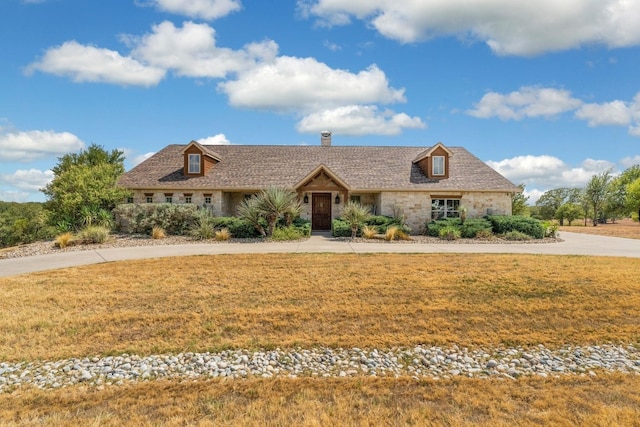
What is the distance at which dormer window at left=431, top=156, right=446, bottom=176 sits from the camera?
75.0 ft

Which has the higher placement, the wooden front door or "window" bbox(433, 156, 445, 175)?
"window" bbox(433, 156, 445, 175)

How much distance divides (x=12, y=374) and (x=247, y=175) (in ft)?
61.2

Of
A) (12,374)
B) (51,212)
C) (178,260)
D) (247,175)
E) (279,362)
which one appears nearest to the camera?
(12,374)

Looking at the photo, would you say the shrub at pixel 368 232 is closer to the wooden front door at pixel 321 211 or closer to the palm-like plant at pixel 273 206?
the palm-like plant at pixel 273 206

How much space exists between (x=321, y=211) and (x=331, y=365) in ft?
55.6

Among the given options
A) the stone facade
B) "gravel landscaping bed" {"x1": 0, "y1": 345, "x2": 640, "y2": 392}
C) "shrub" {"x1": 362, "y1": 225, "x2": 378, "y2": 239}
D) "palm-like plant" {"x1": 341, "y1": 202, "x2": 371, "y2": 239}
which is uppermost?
the stone facade

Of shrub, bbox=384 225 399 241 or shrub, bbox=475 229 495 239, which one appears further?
shrub, bbox=475 229 495 239

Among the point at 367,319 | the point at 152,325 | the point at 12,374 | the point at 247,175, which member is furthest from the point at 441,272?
the point at 247,175

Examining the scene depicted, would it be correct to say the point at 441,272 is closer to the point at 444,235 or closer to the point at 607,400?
the point at 607,400

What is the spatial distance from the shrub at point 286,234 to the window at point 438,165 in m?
10.6

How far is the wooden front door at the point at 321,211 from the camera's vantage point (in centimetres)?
2222

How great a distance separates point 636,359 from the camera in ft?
18.7

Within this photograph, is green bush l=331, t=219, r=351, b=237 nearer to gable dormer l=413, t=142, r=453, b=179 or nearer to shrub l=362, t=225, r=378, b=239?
shrub l=362, t=225, r=378, b=239

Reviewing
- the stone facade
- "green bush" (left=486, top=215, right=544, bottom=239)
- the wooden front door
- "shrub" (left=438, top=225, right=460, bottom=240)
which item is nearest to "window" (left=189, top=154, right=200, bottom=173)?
the stone facade
